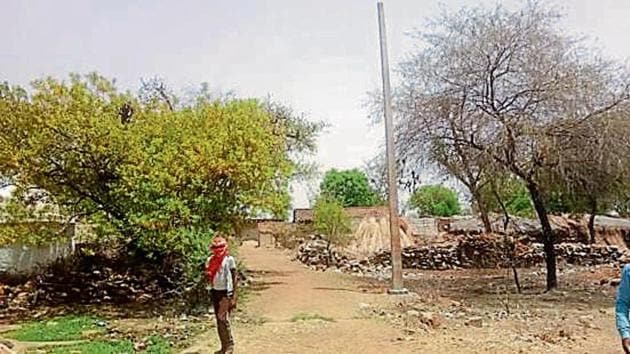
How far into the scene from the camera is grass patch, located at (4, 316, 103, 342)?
1191 centimetres

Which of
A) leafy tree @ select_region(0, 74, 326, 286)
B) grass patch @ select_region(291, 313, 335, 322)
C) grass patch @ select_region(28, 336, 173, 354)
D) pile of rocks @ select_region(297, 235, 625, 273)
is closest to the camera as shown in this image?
grass patch @ select_region(28, 336, 173, 354)

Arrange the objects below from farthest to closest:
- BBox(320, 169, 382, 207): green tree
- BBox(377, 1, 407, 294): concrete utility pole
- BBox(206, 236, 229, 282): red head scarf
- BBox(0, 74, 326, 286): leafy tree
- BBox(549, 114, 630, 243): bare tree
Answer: BBox(320, 169, 382, 207): green tree → BBox(377, 1, 407, 294): concrete utility pole → BBox(549, 114, 630, 243): bare tree → BBox(0, 74, 326, 286): leafy tree → BBox(206, 236, 229, 282): red head scarf

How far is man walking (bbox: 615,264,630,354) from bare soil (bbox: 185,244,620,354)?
15.7 feet

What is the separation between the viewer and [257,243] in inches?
1577

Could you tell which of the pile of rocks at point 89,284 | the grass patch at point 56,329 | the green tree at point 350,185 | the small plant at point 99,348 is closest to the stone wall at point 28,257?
the pile of rocks at point 89,284

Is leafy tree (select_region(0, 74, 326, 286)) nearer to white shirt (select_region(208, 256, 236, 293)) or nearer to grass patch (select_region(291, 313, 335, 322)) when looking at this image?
grass patch (select_region(291, 313, 335, 322))

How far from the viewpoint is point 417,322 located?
38.4 feet

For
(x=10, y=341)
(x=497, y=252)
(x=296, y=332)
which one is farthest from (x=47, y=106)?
(x=497, y=252)

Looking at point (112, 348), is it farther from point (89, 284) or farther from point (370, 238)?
point (370, 238)

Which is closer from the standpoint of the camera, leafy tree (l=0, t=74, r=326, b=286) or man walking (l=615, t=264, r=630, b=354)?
man walking (l=615, t=264, r=630, b=354)

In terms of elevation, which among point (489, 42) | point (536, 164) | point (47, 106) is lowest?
point (536, 164)

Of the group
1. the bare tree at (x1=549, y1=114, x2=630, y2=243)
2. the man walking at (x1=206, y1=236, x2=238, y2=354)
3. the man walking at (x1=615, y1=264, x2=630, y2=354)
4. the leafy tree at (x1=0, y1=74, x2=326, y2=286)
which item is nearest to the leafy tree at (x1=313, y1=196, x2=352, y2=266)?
the bare tree at (x1=549, y1=114, x2=630, y2=243)

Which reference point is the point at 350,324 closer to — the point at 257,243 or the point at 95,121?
the point at 95,121

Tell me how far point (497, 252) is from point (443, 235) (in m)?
6.12
